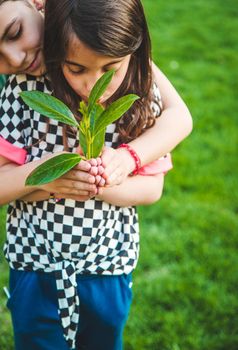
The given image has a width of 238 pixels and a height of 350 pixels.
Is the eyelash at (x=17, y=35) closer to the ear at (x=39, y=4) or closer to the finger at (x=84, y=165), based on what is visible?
the ear at (x=39, y=4)

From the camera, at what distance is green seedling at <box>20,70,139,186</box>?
133 cm

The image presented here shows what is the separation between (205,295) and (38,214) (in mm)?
1505

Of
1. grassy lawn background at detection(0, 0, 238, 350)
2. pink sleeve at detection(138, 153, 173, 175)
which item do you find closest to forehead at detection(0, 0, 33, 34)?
pink sleeve at detection(138, 153, 173, 175)

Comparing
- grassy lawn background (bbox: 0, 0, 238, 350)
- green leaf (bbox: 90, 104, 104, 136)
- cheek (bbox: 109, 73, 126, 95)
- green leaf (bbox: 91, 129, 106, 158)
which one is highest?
cheek (bbox: 109, 73, 126, 95)

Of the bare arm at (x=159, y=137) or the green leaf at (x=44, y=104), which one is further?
the bare arm at (x=159, y=137)

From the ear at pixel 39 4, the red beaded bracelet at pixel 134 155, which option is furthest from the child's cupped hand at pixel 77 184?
the ear at pixel 39 4

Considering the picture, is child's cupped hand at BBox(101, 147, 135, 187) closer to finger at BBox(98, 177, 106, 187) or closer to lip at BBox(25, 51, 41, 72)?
finger at BBox(98, 177, 106, 187)

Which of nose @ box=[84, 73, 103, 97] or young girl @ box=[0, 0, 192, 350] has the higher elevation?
nose @ box=[84, 73, 103, 97]

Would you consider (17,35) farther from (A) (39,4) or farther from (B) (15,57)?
(A) (39,4)

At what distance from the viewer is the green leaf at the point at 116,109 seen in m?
1.36

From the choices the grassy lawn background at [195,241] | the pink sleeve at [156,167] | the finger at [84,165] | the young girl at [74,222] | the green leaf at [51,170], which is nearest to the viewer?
the green leaf at [51,170]

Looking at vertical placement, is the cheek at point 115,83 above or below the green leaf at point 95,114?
above

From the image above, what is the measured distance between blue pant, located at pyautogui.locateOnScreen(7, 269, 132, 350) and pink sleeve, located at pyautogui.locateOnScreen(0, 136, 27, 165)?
17.5 inches

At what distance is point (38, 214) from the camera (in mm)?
1784
